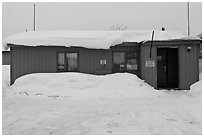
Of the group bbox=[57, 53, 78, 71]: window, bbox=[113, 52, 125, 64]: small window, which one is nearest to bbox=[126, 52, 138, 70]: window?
bbox=[113, 52, 125, 64]: small window

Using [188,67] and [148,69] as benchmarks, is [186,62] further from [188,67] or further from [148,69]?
[148,69]

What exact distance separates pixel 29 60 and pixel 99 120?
8.47 metres

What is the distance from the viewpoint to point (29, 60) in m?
13.0

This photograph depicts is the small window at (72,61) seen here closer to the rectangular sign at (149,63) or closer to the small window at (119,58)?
the small window at (119,58)

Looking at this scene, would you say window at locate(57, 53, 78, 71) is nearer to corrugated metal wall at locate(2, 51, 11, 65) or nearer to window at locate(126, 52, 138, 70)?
window at locate(126, 52, 138, 70)

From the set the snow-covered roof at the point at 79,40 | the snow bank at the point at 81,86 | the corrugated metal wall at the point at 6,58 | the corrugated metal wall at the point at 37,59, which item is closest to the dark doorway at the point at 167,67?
the snow-covered roof at the point at 79,40

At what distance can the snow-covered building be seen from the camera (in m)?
12.2

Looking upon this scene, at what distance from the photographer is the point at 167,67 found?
14305 mm

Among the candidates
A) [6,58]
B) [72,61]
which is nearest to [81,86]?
[72,61]

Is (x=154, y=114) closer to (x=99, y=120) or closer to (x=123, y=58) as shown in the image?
(x=99, y=120)

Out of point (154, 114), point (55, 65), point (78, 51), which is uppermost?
Answer: point (78, 51)

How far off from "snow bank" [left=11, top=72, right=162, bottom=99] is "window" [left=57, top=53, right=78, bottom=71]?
113 centimetres

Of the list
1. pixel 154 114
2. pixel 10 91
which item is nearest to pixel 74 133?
pixel 154 114

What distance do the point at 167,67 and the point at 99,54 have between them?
4502 millimetres
